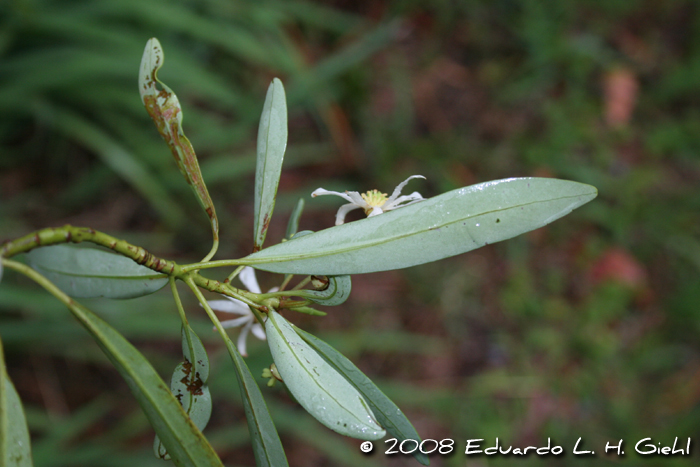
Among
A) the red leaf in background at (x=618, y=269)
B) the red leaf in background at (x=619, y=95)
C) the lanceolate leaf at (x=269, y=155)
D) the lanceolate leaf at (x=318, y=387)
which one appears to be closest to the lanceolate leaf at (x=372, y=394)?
the lanceolate leaf at (x=318, y=387)

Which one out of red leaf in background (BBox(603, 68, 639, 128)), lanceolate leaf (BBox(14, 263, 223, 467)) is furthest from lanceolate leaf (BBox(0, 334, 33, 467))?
red leaf in background (BBox(603, 68, 639, 128))

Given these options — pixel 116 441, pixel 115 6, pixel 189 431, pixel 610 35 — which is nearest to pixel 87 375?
pixel 116 441

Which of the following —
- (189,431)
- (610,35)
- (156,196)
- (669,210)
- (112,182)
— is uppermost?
(610,35)

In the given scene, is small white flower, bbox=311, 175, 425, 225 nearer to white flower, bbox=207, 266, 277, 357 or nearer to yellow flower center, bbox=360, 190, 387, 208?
yellow flower center, bbox=360, 190, 387, 208

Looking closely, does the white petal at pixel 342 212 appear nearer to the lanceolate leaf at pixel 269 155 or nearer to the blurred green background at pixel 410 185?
the lanceolate leaf at pixel 269 155

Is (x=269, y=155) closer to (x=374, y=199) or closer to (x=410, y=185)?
(x=374, y=199)

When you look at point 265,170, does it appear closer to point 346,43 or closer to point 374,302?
point 374,302
